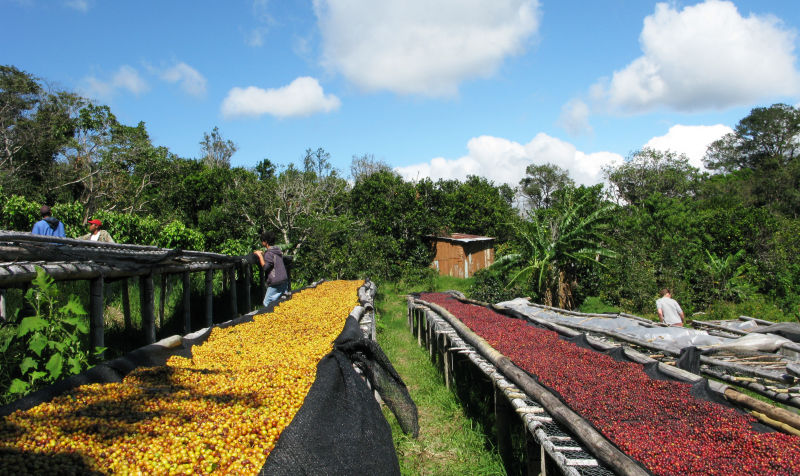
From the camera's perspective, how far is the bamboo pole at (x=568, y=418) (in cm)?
237

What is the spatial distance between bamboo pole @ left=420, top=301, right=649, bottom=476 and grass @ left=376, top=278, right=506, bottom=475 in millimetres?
746

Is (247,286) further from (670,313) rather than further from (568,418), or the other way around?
(568,418)

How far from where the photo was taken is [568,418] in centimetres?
292

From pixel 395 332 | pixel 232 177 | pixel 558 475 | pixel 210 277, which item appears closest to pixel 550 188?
pixel 232 177

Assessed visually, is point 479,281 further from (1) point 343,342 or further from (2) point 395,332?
(1) point 343,342

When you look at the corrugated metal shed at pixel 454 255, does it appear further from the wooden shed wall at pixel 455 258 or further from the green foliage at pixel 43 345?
the green foliage at pixel 43 345

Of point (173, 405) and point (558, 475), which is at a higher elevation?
point (173, 405)

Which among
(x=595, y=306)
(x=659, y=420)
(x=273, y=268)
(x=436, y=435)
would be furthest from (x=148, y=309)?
(x=595, y=306)

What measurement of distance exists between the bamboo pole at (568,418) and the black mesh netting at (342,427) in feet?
2.89

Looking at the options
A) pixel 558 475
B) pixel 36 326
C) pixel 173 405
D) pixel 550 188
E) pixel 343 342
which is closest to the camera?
pixel 173 405

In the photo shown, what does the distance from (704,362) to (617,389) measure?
6.41 ft

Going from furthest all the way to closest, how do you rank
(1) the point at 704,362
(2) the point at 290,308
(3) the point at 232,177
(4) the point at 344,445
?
(3) the point at 232,177, (2) the point at 290,308, (1) the point at 704,362, (4) the point at 344,445

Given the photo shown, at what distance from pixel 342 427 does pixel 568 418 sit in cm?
138

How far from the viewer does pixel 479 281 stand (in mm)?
14602
